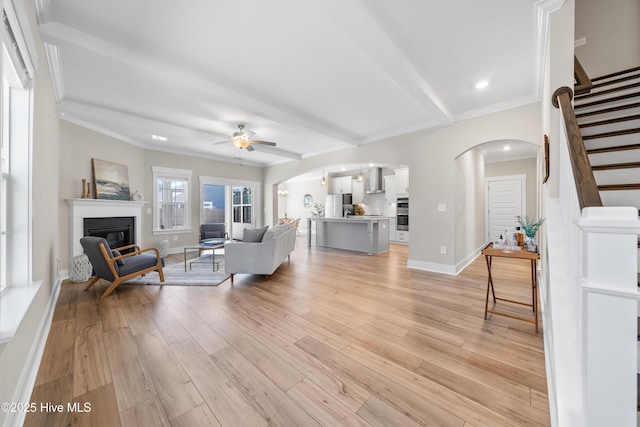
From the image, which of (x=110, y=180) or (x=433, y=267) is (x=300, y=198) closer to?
(x=110, y=180)

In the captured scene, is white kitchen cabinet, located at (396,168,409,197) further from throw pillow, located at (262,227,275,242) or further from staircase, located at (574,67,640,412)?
throw pillow, located at (262,227,275,242)

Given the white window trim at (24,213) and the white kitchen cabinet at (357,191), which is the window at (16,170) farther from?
the white kitchen cabinet at (357,191)

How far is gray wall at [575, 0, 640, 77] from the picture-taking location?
2.49m

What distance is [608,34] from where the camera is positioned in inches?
102

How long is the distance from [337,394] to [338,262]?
11.7 feet

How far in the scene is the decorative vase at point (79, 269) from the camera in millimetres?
3520

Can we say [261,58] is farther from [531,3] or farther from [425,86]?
[531,3]

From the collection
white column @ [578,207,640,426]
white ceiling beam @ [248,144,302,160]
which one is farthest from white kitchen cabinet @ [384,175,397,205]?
white column @ [578,207,640,426]

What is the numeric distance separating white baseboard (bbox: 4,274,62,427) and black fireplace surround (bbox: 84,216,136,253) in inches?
93.1

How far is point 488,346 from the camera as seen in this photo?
1.97 metres

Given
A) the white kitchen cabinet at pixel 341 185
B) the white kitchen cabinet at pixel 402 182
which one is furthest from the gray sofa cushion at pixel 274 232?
the white kitchen cabinet at pixel 341 185

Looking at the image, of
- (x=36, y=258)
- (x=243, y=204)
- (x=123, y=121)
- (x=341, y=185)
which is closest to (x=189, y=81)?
(x=123, y=121)

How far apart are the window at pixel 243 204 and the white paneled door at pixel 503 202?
7.34 m

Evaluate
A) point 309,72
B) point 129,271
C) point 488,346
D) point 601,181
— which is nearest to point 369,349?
point 488,346
